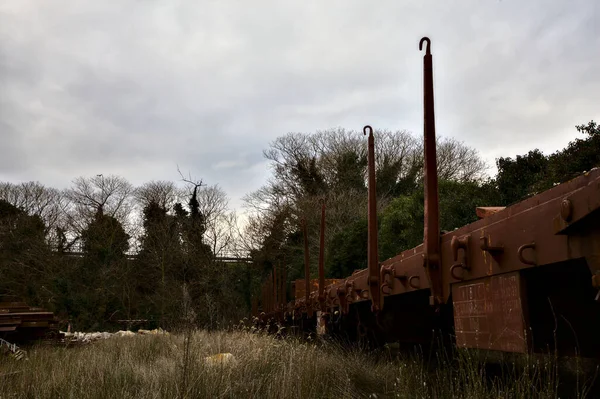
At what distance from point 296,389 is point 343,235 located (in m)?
14.9

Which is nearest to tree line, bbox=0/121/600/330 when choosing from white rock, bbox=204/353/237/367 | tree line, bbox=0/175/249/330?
tree line, bbox=0/175/249/330

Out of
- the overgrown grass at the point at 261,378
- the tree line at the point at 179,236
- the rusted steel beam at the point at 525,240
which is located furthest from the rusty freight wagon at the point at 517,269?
the tree line at the point at 179,236

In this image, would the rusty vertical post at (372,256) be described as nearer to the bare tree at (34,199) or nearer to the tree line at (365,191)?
the tree line at (365,191)

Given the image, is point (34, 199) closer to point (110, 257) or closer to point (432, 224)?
point (110, 257)

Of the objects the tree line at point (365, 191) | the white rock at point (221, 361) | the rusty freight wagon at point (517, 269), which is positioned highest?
the tree line at point (365, 191)

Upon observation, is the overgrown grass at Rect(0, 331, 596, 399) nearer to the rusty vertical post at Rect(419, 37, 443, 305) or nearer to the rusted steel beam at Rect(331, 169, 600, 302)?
the rusty vertical post at Rect(419, 37, 443, 305)

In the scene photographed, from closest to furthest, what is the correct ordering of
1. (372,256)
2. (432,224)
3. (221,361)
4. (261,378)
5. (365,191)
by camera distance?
(432,224), (372,256), (261,378), (221,361), (365,191)

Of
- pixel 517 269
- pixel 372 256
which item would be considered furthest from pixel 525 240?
pixel 372 256

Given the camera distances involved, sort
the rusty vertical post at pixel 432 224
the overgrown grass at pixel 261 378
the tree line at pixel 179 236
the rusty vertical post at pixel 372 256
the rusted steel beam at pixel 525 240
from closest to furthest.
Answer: the rusted steel beam at pixel 525 240
the rusty vertical post at pixel 432 224
the rusty vertical post at pixel 372 256
the overgrown grass at pixel 261 378
the tree line at pixel 179 236

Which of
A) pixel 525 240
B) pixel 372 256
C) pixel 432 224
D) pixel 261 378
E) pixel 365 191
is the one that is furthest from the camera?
pixel 365 191

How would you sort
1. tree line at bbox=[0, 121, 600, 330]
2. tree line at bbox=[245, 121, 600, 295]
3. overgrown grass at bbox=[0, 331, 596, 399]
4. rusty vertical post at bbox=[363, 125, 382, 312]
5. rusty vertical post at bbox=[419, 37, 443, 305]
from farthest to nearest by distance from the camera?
tree line at bbox=[0, 121, 600, 330], tree line at bbox=[245, 121, 600, 295], overgrown grass at bbox=[0, 331, 596, 399], rusty vertical post at bbox=[363, 125, 382, 312], rusty vertical post at bbox=[419, 37, 443, 305]

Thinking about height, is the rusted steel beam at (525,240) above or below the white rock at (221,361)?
above

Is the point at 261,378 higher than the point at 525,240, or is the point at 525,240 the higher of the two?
the point at 525,240

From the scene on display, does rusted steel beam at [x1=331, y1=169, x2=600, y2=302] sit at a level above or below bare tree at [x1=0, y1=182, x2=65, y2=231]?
below
